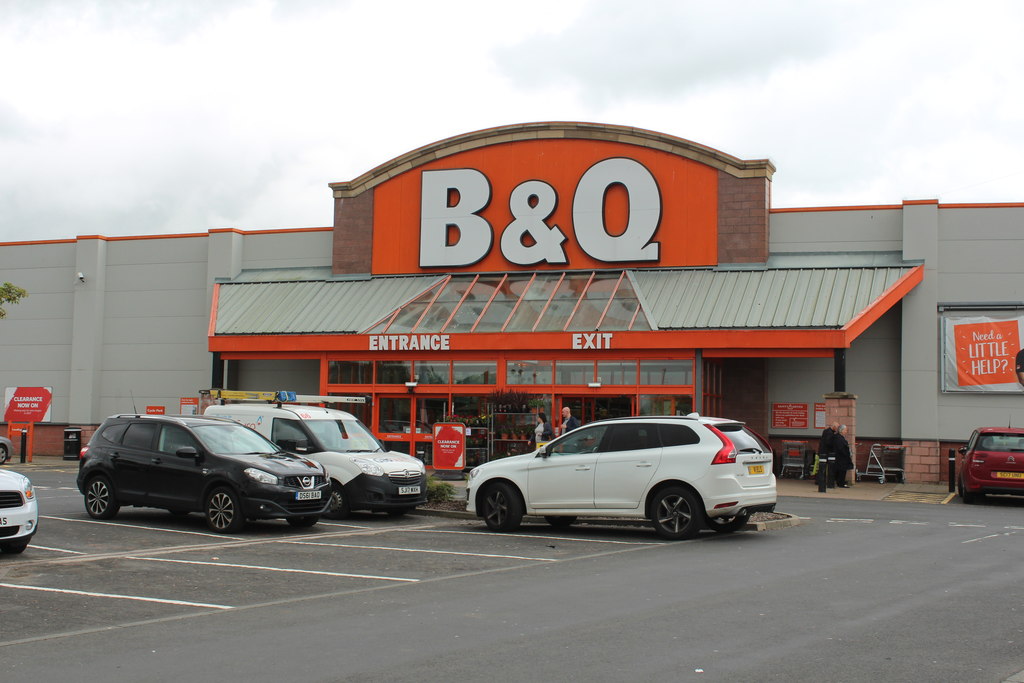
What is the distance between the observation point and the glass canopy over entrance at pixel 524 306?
28266 mm

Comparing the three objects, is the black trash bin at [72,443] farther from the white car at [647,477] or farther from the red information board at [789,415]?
the white car at [647,477]

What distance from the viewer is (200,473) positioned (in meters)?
15.6

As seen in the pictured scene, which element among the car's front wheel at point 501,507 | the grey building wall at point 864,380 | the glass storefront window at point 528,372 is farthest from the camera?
the glass storefront window at point 528,372

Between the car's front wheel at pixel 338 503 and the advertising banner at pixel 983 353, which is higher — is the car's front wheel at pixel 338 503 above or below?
below

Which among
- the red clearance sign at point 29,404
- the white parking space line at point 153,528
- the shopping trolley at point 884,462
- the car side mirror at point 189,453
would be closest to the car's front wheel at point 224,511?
the white parking space line at point 153,528

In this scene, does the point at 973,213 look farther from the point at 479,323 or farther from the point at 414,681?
the point at 414,681

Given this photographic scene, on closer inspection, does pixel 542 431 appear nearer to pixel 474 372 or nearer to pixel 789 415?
pixel 474 372

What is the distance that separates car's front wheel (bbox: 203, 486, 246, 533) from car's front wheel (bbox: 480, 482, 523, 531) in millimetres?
3465

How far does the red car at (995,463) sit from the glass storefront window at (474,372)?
11.8 meters

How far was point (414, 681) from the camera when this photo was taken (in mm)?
6973

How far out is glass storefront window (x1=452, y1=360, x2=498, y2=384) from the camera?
2886 centimetres

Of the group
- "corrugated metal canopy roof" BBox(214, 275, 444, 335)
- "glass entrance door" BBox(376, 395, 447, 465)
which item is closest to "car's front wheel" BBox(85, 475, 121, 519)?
"glass entrance door" BBox(376, 395, 447, 465)

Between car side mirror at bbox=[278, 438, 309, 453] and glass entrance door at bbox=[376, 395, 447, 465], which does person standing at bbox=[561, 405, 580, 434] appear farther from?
car side mirror at bbox=[278, 438, 309, 453]

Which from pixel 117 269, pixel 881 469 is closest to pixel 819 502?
pixel 881 469
